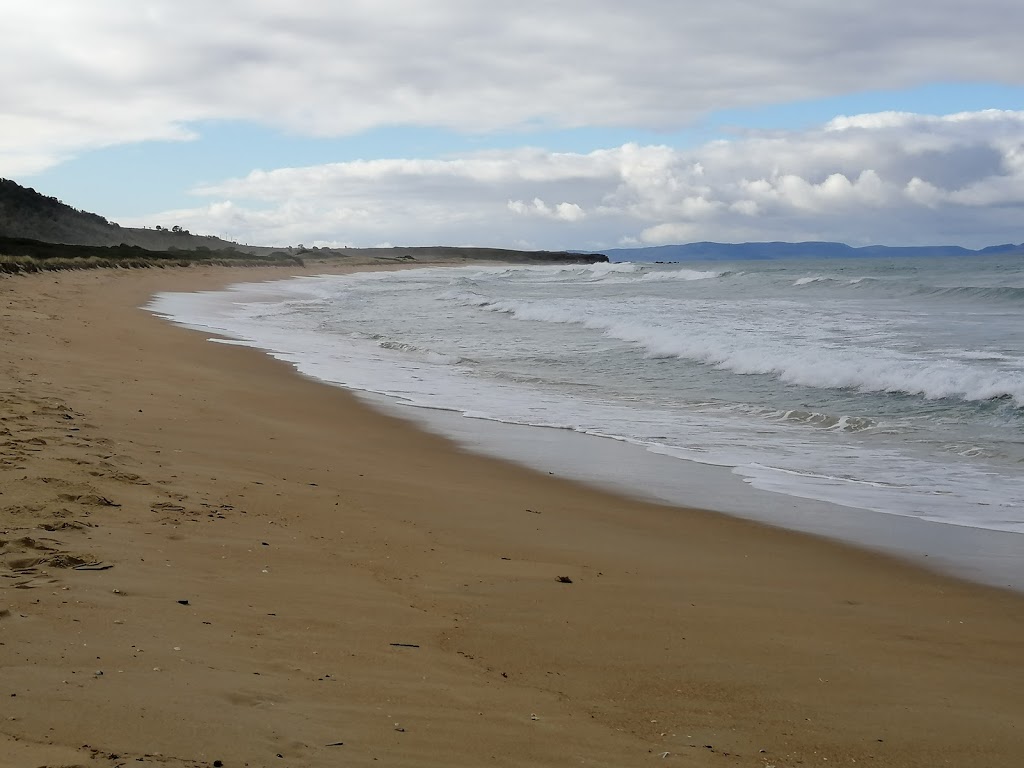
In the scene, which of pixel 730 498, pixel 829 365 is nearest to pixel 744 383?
pixel 829 365

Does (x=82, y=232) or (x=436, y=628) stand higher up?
(x=82, y=232)

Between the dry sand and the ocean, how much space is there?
6.83ft

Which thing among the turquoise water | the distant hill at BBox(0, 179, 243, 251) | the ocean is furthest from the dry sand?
the distant hill at BBox(0, 179, 243, 251)

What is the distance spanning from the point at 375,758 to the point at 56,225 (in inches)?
3725

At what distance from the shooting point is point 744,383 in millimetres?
14461

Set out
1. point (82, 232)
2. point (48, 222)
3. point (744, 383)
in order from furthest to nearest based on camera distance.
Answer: point (82, 232) → point (48, 222) → point (744, 383)

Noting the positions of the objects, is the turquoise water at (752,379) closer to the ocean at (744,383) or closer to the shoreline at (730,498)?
the ocean at (744,383)

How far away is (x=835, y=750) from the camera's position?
10.3ft

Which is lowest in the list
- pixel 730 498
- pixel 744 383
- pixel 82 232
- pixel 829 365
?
pixel 730 498

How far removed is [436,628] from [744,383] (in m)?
11.3

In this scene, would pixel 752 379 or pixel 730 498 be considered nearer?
pixel 730 498

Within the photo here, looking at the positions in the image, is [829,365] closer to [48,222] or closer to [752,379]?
[752,379]

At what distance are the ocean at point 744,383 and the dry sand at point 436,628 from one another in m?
2.08

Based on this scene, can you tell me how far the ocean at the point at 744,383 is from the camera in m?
8.30
